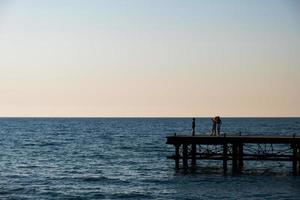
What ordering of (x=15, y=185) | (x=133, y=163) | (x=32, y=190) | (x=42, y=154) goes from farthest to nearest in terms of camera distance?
(x=42, y=154), (x=133, y=163), (x=15, y=185), (x=32, y=190)

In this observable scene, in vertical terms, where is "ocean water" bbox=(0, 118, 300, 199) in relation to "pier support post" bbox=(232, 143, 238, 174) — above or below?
below

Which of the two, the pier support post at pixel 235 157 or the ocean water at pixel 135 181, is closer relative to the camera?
the ocean water at pixel 135 181

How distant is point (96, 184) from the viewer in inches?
1458

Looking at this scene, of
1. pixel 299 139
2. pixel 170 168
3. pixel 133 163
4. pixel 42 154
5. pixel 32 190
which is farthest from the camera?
pixel 42 154

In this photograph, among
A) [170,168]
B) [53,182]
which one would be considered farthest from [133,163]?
[53,182]

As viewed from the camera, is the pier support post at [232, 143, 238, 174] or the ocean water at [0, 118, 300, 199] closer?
the ocean water at [0, 118, 300, 199]

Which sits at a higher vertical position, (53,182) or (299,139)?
(299,139)

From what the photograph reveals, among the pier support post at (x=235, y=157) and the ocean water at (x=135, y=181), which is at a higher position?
the pier support post at (x=235, y=157)

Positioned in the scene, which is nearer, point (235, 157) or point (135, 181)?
point (135, 181)

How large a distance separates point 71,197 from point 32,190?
3.85 meters

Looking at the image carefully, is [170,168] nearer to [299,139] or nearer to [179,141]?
[179,141]

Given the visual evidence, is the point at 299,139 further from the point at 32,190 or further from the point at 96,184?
the point at 32,190

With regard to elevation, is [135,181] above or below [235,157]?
below

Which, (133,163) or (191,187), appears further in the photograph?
(133,163)
